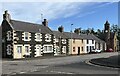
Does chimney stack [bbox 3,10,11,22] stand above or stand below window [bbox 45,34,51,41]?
above

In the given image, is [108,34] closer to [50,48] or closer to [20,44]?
[50,48]

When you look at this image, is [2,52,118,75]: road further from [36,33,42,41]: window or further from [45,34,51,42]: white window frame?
[45,34,51,42]: white window frame

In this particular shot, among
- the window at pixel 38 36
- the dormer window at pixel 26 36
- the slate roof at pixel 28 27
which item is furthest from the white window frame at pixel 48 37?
the dormer window at pixel 26 36

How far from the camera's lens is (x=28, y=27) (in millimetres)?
55031

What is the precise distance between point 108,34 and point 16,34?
6344cm

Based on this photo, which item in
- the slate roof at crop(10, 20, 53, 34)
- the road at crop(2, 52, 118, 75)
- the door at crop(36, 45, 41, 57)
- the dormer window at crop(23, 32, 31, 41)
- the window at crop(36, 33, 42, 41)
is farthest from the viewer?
the window at crop(36, 33, 42, 41)

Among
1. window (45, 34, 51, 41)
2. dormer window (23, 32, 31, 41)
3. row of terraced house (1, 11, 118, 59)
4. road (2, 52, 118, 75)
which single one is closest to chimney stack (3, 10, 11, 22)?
row of terraced house (1, 11, 118, 59)

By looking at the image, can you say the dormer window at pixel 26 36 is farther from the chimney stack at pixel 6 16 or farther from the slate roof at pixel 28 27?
the chimney stack at pixel 6 16

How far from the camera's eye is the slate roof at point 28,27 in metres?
51.4

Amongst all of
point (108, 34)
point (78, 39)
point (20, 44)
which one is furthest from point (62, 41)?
point (108, 34)

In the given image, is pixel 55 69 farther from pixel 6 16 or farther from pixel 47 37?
pixel 47 37

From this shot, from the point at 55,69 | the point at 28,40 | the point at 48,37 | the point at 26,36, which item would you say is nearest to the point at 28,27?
the point at 26,36

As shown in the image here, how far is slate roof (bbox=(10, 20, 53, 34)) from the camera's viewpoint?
2025 inches

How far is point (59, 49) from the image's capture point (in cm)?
6756
